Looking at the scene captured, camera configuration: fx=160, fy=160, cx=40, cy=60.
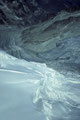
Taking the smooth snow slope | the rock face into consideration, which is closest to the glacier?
the smooth snow slope

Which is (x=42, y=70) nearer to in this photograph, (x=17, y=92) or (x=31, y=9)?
(x=17, y=92)

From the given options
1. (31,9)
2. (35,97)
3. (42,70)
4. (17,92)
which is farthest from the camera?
(17,92)

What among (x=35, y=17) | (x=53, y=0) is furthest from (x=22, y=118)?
(x=53, y=0)

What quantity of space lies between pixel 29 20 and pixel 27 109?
5.77 m

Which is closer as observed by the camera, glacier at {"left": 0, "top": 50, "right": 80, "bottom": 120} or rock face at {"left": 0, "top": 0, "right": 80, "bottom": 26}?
rock face at {"left": 0, "top": 0, "right": 80, "bottom": 26}

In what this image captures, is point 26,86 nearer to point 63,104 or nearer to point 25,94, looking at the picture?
point 25,94

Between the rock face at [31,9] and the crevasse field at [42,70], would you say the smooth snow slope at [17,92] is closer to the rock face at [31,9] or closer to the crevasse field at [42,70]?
the crevasse field at [42,70]

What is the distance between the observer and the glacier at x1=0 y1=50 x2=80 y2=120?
7125 mm

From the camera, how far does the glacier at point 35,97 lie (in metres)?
7.12

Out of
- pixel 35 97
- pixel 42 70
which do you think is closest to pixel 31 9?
pixel 42 70

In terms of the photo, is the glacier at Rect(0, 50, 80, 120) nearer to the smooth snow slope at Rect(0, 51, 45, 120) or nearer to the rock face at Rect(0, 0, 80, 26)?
the smooth snow slope at Rect(0, 51, 45, 120)

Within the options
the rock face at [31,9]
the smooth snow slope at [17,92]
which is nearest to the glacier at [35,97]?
the smooth snow slope at [17,92]

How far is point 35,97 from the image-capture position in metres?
8.34

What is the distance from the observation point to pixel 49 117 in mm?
7438
